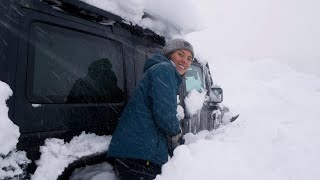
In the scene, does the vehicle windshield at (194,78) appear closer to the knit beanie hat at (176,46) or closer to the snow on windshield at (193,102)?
the snow on windshield at (193,102)

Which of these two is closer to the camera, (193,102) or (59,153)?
(59,153)

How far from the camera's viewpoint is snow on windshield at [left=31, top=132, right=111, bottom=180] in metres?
1.79

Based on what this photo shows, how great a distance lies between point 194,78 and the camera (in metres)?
4.38

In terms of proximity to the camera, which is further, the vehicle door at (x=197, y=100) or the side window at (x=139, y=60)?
the vehicle door at (x=197, y=100)

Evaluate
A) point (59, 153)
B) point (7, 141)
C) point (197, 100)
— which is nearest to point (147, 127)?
point (59, 153)

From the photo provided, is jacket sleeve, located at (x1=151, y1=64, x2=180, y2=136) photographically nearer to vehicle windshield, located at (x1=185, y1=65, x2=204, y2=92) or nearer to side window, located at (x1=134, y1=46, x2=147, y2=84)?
side window, located at (x1=134, y1=46, x2=147, y2=84)

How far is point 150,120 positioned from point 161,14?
1.24 meters

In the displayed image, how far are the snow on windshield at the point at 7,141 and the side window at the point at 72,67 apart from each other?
19 cm

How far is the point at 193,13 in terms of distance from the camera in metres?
3.55

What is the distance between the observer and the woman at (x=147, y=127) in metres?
2.25

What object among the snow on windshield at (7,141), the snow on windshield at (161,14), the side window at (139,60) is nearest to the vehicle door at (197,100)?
the snow on windshield at (161,14)

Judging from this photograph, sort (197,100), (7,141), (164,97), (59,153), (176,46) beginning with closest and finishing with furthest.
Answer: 1. (7,141)
2. (59,153)
3. (164,97)
4. (176,46)
5. (197,100)

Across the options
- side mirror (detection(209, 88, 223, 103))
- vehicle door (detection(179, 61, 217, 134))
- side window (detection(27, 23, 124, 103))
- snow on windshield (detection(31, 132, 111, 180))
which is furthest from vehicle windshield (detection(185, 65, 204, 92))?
snow on windshield (detection(31, 132, 111, 180))

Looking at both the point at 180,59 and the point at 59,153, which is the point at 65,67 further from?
the point at 180,59
